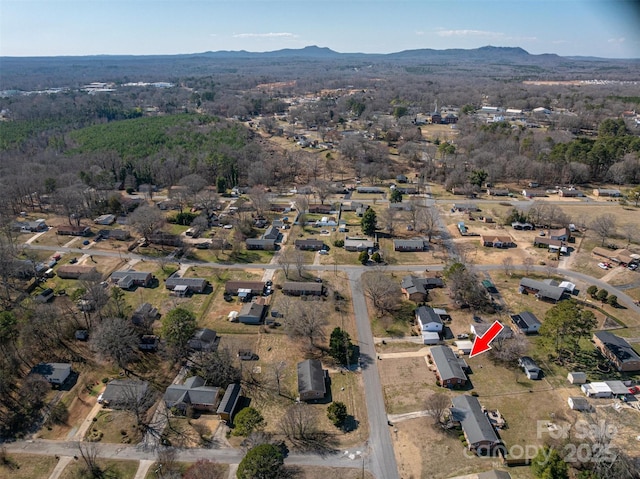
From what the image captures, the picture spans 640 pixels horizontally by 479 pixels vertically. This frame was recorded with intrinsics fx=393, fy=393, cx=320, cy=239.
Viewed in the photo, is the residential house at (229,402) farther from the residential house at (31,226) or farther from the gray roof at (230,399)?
the residential house at (31,226)

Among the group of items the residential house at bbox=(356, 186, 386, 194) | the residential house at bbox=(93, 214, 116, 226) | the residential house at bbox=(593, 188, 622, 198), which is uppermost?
the residential house at bbox=(593, 188, 622, 198)

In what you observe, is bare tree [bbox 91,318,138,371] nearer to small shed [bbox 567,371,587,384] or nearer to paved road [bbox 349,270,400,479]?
paved road [bbox 349,270,400,479]

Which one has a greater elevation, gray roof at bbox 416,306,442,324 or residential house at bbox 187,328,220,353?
gray roof at bbox 416,306,442,324

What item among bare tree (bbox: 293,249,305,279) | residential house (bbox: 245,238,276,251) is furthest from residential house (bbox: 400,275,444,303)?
residential house (bbox: 245,238,276,251)

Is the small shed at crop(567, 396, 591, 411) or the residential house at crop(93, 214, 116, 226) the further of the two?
the residential house at crop(93, 214, 116, 226)

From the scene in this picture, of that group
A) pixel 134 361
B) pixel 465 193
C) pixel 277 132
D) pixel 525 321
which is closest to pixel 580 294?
pixel 525 321

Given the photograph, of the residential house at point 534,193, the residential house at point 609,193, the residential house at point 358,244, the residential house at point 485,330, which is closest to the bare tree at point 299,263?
the residential house at point 358,244

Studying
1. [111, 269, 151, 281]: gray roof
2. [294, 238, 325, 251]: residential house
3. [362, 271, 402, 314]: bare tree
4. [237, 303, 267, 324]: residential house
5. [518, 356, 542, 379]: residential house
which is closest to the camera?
[518, 356, 542, 379]: residential house
